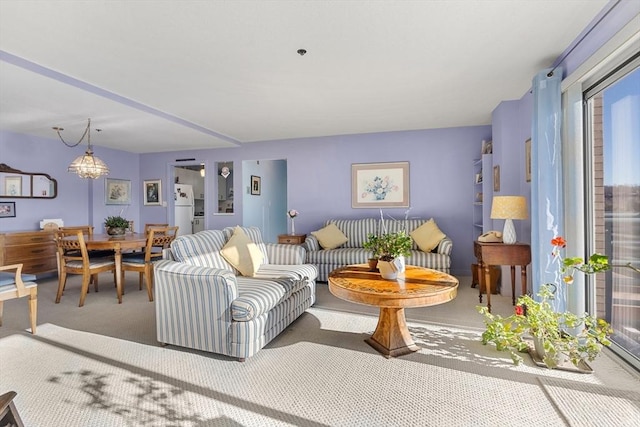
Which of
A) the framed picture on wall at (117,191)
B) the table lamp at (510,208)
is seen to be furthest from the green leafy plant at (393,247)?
the framed picture on wall at (117,191)

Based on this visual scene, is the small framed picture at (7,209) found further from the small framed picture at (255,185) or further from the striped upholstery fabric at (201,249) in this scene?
the striped upholstery fabric at (201,249)

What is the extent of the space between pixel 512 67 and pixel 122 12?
3296 mm

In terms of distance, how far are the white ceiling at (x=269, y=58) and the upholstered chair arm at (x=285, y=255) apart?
1.81 meters

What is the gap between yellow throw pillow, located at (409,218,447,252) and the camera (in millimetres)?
4910

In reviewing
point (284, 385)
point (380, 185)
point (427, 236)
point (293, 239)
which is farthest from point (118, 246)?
point (427, 236)

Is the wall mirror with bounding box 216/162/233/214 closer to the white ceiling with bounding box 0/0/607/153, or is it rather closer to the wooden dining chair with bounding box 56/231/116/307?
the white ceiling with bounding box 0/0/607/153

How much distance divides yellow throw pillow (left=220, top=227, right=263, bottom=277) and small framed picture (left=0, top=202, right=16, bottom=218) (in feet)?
14.3

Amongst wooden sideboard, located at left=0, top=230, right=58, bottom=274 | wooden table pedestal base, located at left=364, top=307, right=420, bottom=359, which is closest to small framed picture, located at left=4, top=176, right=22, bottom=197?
wooden sideboard, located at left=0, top=230, right=58, bottom=274

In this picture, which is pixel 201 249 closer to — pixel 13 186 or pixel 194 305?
pixel 194 305

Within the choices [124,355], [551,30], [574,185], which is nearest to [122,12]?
[124,355]

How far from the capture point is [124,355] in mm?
2555

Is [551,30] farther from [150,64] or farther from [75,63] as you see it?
[75,63]

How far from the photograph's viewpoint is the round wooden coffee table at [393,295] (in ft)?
7.54

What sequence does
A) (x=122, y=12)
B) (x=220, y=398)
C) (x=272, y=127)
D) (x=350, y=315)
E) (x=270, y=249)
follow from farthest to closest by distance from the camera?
1. (x=272, y=127)
2. (x=270, y=249)
3. (x=350, y=315)
4. (x=122, y=12)
5. (x=220, y=398)
